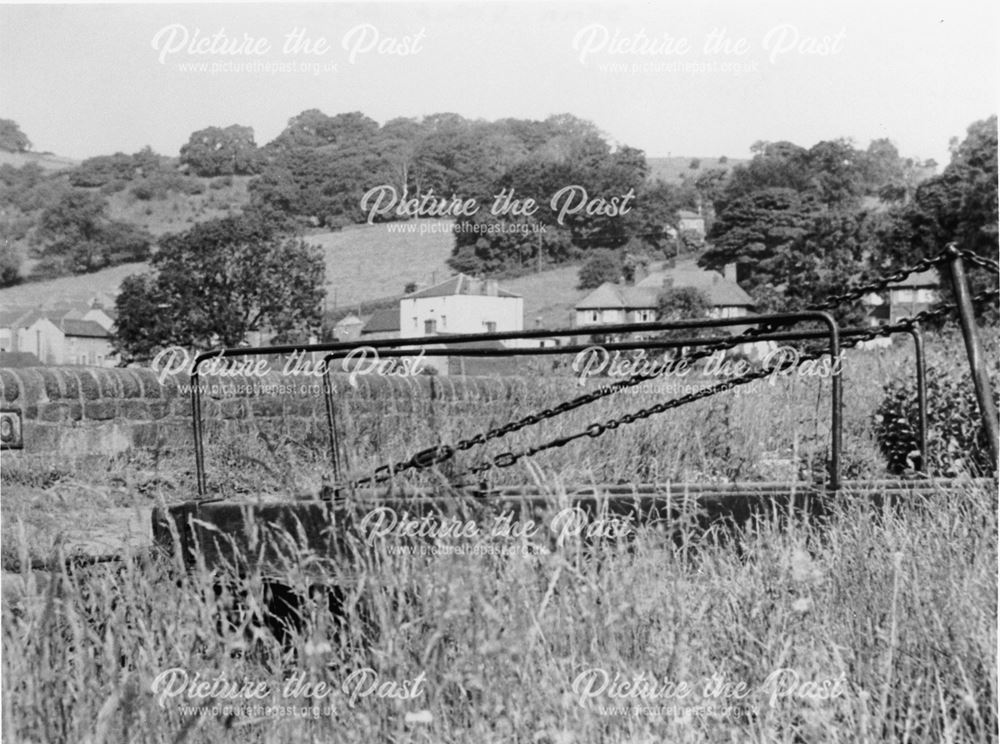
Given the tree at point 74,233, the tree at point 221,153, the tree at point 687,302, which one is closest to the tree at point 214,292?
the tree at point 74,233

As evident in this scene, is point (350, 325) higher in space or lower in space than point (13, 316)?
lower

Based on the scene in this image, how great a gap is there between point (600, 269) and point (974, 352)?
2.27 meters

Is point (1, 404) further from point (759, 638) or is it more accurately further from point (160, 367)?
point (759, 638)

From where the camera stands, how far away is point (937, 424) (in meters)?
6.67

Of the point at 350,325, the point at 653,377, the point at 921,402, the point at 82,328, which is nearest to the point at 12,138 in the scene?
the point at 350,325

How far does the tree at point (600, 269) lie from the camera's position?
5738mm

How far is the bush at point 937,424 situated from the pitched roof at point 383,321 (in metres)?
2.89

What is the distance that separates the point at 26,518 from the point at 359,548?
8.82 ft

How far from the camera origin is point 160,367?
8.89 m

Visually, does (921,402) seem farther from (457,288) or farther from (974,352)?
(457,288)

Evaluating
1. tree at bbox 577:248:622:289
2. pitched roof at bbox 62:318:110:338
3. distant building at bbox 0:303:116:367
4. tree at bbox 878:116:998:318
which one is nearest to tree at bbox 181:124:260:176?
tree at bbox 577:248:622:289

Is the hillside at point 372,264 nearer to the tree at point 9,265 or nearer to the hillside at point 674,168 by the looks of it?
the tree at point 9,265

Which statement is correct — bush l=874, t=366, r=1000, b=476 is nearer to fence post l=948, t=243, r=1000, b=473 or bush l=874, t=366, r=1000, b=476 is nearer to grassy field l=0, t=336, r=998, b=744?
fence post l=948, t=243, r=1000, b=473

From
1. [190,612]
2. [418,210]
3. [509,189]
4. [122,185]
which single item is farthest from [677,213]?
[190,612]
